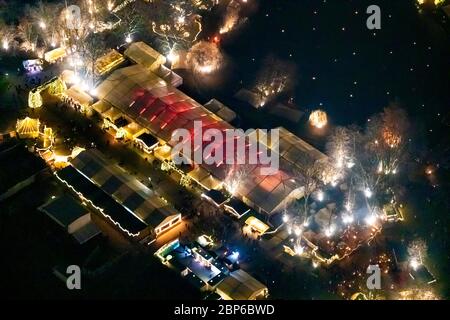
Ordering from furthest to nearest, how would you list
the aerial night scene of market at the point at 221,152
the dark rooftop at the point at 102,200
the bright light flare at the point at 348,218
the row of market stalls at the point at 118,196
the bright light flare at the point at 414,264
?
1. the bright light flare at the point at 348,218
2. the row of market stalls at the point at 118,196
3. the dark rooftop at the point at 102,200
4. the bright light flare at the point at 414,264
5. the aerial night scene of market at the point at 221,152

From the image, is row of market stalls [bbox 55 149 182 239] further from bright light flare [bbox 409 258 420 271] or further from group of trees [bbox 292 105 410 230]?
bright light flare [bbox 409 258 420 271]

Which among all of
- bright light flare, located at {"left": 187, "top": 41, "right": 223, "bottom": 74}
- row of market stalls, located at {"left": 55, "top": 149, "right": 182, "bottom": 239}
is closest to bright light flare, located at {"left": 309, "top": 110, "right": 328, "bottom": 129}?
bright light flare, located at {"left": 187, "top": 41, "right": 223, "bottom": 74}

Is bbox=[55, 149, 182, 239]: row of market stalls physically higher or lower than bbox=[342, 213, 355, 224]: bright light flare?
lower

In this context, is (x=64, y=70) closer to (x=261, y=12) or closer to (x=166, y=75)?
(x=166, y=75)

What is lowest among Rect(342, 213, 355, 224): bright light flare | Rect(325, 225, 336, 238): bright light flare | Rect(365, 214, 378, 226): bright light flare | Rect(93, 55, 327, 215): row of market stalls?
Rect(325, 225, 336, 238): bright light flare

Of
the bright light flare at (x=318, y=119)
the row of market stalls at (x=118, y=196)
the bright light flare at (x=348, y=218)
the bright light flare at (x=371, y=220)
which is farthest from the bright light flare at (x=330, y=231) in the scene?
the bright light flare at (x=318, y=119)

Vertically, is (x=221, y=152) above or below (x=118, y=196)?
above

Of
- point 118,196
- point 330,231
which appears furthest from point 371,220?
point 118,196

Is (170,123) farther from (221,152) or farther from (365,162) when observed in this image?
(365,162)

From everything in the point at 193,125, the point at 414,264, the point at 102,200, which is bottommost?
the point at 102,200

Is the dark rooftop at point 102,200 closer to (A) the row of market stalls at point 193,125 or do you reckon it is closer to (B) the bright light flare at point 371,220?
(A) the row of market stalls at point 193,125

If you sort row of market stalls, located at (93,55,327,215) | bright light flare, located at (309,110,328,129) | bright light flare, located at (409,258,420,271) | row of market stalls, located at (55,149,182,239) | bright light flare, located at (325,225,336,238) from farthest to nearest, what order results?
bright light flare, located at (309,110,328,129) → row of market stalls, located at (93,55,327,215) → bright light flare, located at (325,225,336,238) → row of market stalls, located at (55,149,182,239) → bright light flare, located at (409,258,420,271)
